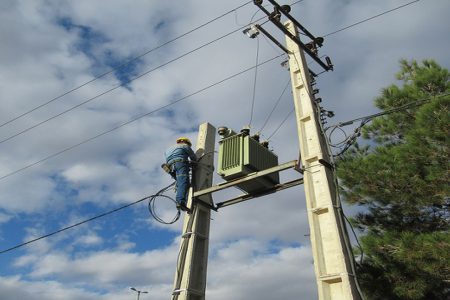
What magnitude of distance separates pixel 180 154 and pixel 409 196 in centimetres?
423

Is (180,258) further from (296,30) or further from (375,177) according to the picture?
(296,30)

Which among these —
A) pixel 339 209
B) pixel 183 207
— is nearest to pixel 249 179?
pixel 183 207

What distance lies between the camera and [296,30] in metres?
7.30

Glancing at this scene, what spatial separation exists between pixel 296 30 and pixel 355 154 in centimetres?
317

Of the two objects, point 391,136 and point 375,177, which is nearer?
point 375,177

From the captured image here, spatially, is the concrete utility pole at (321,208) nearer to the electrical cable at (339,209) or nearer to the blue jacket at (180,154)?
the electrical cable at (339,209)

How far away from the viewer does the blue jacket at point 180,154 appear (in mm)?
7379

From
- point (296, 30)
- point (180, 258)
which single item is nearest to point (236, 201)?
point (180, 258)

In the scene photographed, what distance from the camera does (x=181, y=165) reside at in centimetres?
729

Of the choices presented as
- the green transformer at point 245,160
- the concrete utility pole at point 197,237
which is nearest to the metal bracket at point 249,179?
the green transformer at point 245,160

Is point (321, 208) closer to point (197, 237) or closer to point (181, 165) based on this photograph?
point (197, 237)

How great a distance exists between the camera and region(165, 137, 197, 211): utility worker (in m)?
7.03

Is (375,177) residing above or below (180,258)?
above

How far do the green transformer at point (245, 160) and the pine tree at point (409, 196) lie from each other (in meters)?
2.05
